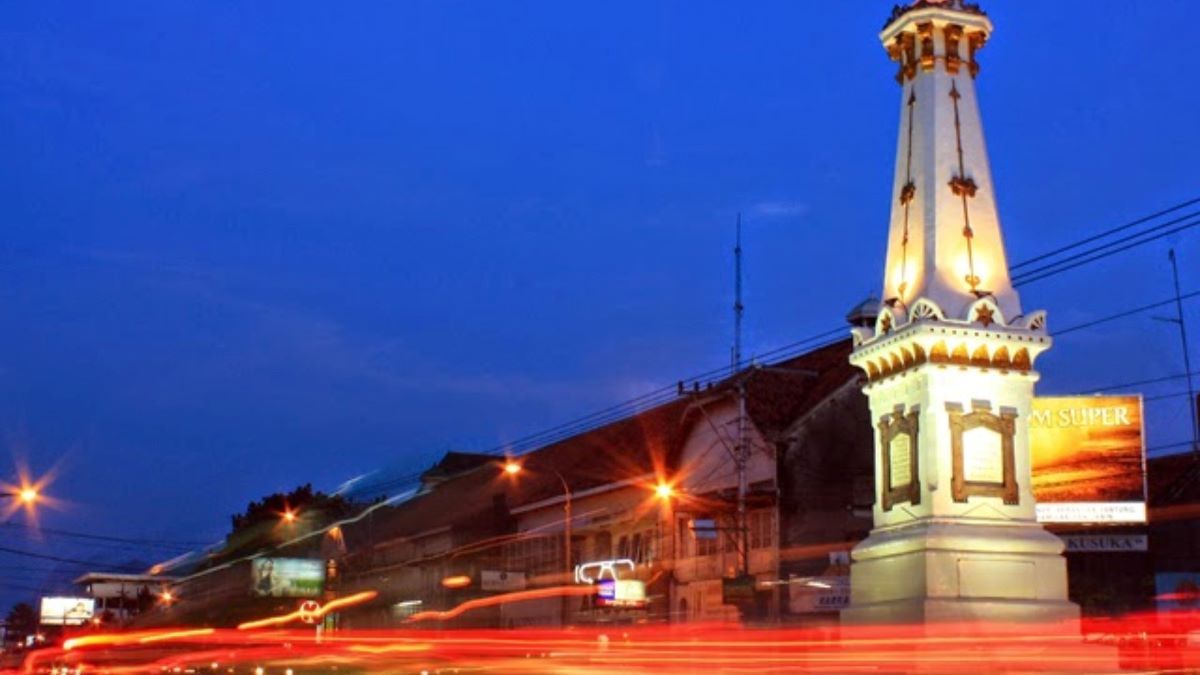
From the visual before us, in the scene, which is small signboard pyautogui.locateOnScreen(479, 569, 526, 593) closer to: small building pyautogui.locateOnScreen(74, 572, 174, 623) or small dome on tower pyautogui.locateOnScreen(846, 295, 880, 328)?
small dome on tower pyautogui.locateOnScreen(846, 295, 880, 328)

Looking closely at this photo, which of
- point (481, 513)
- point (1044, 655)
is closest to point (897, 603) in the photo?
point (1044, 655)

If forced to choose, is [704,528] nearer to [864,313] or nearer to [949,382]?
[864,313]

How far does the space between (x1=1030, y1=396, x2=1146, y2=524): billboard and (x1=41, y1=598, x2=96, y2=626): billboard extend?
87882 millimetres

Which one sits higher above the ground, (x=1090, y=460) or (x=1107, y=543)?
(x=1090, y=460)

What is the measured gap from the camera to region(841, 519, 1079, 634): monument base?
20.8 metres

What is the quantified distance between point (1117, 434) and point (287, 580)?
4582cm

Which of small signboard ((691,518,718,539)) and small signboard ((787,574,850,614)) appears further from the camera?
small signboard ((691,518,718,539))

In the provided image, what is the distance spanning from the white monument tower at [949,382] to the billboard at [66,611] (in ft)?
314

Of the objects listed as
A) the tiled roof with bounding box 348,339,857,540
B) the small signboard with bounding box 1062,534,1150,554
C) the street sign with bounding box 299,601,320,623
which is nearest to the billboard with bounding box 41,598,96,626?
the tiled roof with bounding box 348,339,857,540

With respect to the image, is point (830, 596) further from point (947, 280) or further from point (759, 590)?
point (947, 280)

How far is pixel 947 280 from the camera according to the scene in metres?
22.0

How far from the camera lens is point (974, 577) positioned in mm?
20922

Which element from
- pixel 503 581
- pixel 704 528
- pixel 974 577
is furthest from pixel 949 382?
pixel 503 581

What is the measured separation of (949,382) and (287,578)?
177 ft
